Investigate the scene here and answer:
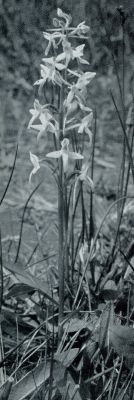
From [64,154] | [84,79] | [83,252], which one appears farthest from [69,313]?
[84,79]

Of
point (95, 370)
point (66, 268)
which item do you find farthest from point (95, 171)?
point (95, 370)

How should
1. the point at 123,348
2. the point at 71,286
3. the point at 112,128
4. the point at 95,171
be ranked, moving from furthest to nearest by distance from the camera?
the point at 112,128, the point at 95,171, the point at 71,286, the point at 123,348

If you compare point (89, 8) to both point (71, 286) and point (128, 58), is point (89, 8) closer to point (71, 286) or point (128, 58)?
point (128, 58)

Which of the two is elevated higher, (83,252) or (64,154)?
(64,154)

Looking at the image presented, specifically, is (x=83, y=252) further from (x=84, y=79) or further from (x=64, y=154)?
(x=84, y=79)

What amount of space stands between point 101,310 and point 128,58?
2249 millimetres

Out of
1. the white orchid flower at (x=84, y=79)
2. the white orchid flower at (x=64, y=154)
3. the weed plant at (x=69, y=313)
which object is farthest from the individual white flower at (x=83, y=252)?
the white orchid flower at (x=84, y=79)

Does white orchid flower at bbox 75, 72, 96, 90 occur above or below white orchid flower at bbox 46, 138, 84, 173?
above

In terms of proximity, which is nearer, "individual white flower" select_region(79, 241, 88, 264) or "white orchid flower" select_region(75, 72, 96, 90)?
"white orchid flower" select_region(75, 72, 96, 90)

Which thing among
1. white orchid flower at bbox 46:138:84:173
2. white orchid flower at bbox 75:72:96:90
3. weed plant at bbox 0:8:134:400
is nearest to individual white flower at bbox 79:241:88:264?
weed plant at bbox 0:8:134:400

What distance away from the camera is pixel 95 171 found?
288cm

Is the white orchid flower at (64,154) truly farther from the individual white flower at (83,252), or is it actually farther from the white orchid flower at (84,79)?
the individual white flower at (83,252)

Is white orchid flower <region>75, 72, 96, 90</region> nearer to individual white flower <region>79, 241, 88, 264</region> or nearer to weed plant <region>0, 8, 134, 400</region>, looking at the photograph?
weed plant <region>0, 8, 134, 400</region>

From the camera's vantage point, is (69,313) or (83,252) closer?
(69,313)
